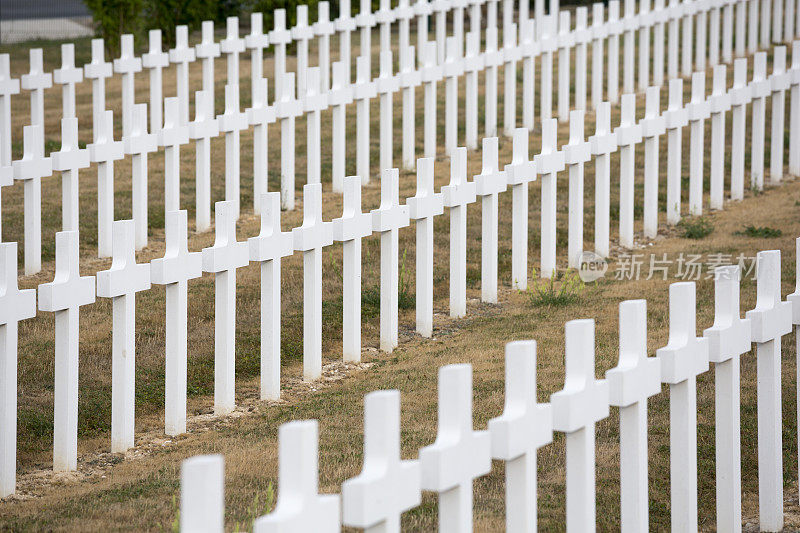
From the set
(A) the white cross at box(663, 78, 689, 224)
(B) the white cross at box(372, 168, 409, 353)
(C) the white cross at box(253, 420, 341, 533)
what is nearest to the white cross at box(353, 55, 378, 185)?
(A) the white cross at box(663, 78, 689, 224)

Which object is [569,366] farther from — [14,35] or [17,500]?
[14,35]

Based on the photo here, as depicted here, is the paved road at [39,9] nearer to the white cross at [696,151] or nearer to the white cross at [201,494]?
the white cross at [696,151]

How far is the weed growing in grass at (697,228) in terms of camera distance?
8648 mm

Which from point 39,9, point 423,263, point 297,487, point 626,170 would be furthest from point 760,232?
point 39,9

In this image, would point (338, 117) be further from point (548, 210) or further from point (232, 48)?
point (548, 210)

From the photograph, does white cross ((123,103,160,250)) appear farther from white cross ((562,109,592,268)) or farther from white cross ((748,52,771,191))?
white cross ((748,52,771,191))

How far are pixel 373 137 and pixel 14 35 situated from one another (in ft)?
37.1

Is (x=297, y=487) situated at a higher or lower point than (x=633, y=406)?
higher

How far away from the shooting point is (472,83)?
10922 millimetres

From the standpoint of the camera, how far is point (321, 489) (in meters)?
4.52

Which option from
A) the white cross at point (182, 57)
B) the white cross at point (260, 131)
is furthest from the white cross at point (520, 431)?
the white cross at point (182, 57)

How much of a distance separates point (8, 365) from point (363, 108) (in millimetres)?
5539

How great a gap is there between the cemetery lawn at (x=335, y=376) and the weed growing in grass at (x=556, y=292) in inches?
1.8

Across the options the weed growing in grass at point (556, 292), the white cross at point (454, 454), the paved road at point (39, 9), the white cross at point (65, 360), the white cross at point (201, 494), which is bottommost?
the weed growing in grass at point (556, 292)
